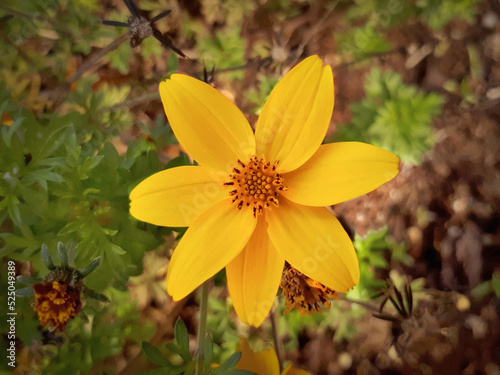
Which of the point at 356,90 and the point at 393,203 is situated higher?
the point at 356,90

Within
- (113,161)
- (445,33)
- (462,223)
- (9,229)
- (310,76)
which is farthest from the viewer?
(445,33)

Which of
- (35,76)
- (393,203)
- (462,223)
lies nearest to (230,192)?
(393,203)

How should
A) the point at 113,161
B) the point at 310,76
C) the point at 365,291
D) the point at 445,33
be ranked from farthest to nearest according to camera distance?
the point at 445,33 → the point at 365,291 → the point at 113,161 → the point at 310,76

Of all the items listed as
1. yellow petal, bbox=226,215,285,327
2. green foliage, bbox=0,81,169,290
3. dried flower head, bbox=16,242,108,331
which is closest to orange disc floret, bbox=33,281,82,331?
dried flower head, bbox=16,242,108,331

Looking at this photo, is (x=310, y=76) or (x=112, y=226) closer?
(x=310, y=76)

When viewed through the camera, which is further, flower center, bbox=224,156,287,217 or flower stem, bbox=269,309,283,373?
flower stem, bbox=269,309,283,373

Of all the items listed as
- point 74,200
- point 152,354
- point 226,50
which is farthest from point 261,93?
point 152,354

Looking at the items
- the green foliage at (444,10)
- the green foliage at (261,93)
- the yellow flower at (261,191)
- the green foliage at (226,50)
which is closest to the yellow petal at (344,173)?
the yellow flower at (261,191)

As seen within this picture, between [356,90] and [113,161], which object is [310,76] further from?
[356,90]

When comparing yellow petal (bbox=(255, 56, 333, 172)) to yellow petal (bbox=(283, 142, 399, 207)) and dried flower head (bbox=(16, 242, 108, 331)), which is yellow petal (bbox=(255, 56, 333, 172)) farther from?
dried flower head (bbox=(16, 242, 108, 331))
